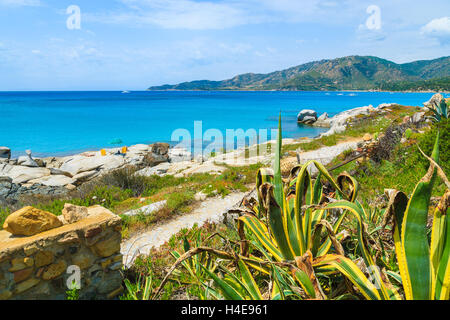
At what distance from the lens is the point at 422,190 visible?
6.18ft

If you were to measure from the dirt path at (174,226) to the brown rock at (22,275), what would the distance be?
53.0 inches

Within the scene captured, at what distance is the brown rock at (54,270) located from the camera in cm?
304

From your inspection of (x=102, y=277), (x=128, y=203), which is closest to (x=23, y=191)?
(x=128, y=203)

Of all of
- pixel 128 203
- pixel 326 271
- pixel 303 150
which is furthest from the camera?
pixel 303 150

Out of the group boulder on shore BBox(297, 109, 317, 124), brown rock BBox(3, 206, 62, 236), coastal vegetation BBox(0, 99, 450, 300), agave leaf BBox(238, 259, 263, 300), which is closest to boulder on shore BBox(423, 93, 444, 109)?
coastal vegetation BBox(0, 99, 450, 300)

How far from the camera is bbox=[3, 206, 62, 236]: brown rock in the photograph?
304cm

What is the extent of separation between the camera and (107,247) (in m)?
3.54

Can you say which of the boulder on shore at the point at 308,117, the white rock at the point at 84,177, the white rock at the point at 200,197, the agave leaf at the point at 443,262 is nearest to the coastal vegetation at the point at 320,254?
the agave leaf at the point at 443,262

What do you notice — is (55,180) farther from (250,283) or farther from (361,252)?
(361,252)

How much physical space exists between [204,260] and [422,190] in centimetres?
259

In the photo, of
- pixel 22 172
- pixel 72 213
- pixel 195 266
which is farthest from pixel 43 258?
pixel 22 172

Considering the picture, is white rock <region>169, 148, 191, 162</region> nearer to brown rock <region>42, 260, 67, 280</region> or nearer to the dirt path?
the dirt path
